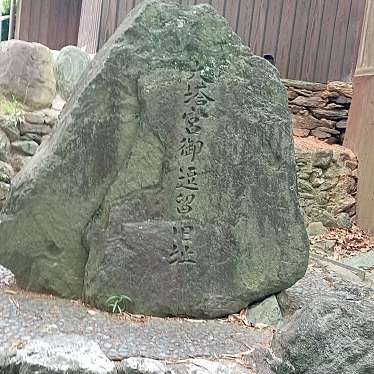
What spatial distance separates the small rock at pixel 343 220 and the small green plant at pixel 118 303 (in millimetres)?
3705

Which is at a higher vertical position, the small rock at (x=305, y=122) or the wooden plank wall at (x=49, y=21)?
the wooden plank wall at (x=49, y=21)

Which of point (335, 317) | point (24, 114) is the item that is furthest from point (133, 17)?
point (24, 114)

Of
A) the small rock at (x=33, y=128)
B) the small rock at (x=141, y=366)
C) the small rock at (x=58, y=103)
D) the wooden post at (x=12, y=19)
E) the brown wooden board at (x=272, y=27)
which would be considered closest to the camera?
the small rock at (x=141, y=366)

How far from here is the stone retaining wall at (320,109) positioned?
7.04 metres

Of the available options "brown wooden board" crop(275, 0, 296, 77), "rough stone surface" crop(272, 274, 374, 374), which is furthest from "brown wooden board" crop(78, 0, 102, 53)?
"rough stone surface" crop(272, 274, 374, 374)

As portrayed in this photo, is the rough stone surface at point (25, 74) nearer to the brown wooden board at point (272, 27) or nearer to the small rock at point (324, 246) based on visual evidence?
the brown wooden board at point (272, 27)

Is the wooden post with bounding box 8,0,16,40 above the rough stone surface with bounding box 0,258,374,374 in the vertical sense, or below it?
above

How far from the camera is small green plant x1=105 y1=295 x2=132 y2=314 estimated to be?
120 inches

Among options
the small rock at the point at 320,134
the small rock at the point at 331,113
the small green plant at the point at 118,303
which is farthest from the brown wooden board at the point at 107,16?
the small green plant at the point at 118,303

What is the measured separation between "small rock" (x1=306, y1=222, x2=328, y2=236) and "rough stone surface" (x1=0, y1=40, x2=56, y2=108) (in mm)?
2860

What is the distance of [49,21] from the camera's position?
7488 millimetres

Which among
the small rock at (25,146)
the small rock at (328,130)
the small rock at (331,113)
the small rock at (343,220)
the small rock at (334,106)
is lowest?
the small rock at (343,220)

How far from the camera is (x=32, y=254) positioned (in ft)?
10.2

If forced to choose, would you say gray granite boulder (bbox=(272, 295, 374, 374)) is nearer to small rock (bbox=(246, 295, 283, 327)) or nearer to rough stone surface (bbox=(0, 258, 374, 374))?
rough stone surface (bbox=(0, 258, 374, 374))
